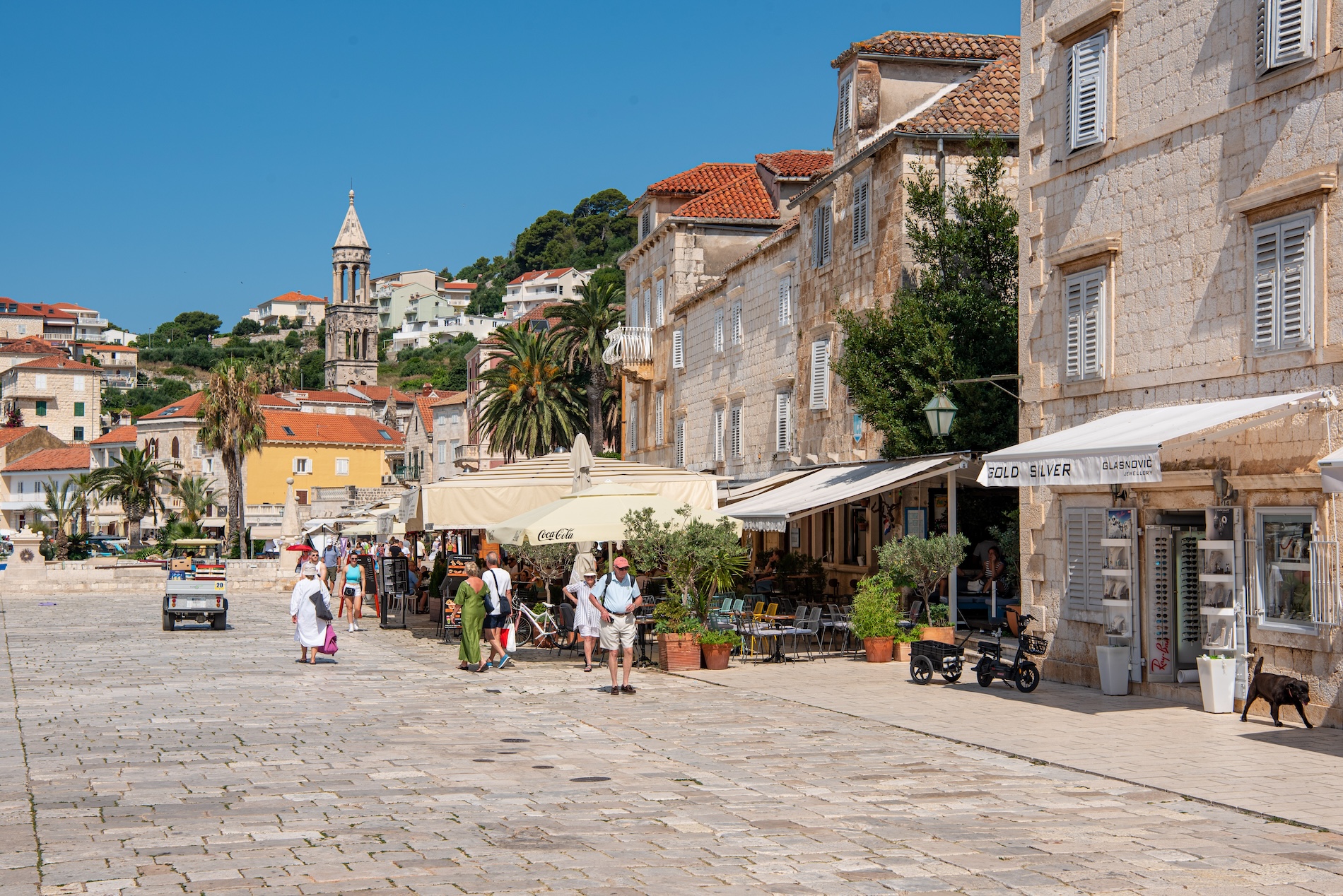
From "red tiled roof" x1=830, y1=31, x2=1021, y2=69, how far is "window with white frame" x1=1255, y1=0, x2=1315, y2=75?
14308 millimetres

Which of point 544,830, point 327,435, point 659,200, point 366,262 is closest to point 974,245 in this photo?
point 544,830

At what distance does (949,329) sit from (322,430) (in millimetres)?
82309

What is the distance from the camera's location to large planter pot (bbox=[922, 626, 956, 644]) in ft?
62.1

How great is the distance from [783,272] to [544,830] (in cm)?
2313

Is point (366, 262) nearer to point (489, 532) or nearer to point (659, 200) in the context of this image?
point (659, 200)

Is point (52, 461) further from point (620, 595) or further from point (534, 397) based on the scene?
point (620, 595)

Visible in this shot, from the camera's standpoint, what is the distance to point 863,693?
624 inches

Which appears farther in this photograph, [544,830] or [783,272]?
[783,272]

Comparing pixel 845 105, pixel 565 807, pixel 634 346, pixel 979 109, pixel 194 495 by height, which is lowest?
pixel 565 807

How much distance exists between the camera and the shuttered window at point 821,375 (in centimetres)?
2753

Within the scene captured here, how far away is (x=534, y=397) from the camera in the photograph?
187ft

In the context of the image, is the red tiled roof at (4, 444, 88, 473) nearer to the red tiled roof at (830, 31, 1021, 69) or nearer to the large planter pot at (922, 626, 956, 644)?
the red tiled roof at (830, 31, 1021, 69)

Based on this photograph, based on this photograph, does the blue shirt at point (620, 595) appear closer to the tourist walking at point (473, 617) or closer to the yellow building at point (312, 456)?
the tourist walking at point (473, 617)

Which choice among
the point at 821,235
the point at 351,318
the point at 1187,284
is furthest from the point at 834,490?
the point at 351,318
